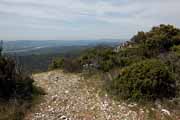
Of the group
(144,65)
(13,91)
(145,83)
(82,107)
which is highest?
(144,65)

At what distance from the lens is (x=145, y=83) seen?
35.7ft

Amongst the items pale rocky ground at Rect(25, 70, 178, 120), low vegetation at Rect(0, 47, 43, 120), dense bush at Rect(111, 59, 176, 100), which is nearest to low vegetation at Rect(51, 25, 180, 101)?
dense bush at Rect(111, 59, 176, 100)

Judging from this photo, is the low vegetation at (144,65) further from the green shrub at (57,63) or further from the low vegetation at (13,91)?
the low vegetation at (13,91)

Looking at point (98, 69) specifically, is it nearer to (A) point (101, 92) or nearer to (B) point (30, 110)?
(A) point (101, 92)

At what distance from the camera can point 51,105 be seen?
10.3 meters

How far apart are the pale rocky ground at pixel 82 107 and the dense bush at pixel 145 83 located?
580mm

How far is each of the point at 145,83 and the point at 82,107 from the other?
2480 millimetres

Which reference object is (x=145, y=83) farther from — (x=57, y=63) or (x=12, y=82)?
(x=57, y=63)

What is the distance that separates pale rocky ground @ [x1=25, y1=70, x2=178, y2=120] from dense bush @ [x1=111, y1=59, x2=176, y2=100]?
0.58 metres

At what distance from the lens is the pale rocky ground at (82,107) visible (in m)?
9.34

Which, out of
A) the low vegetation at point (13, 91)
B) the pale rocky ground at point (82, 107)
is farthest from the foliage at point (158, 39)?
the low vegetation at point (13, 91)

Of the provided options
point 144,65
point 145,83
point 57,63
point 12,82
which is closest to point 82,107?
point 145,83

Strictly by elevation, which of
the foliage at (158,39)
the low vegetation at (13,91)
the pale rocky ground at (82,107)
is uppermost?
the foliage at (158,39)

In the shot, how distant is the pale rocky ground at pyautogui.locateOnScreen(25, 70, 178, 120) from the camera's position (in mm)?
9336
